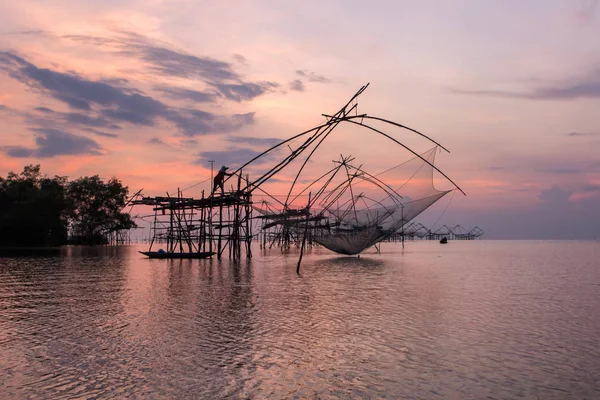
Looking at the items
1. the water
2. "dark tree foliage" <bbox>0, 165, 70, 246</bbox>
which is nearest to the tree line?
"dark tree foliage" <bbox>0, 165, 70, 246</bbox>

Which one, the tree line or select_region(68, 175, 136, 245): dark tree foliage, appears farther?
select_region(68, 175, 136, 245): dark tree foliage

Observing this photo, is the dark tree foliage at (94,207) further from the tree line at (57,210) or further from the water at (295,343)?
the water at (295,343)

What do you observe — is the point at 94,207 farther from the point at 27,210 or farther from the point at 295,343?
the point at 295,343

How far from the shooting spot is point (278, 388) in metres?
5.89

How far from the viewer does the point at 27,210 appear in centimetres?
4788

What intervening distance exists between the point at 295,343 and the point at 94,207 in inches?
2479

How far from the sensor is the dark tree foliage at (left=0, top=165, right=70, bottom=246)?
47938 millimetres

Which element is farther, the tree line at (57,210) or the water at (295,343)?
the tree line at (57,210)

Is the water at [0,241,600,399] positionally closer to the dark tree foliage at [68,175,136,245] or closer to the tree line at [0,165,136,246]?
the tree line at [0,165,136,246]

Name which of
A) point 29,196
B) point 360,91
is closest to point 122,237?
point 29,196

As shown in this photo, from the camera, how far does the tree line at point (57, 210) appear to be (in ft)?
160

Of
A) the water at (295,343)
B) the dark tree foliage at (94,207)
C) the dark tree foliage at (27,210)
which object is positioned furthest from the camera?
the dark tree foliage at (94,207)

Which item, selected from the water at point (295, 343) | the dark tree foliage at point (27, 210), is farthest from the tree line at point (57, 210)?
the water at point (295, 343)

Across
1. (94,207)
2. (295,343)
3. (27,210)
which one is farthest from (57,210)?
(295,343)
